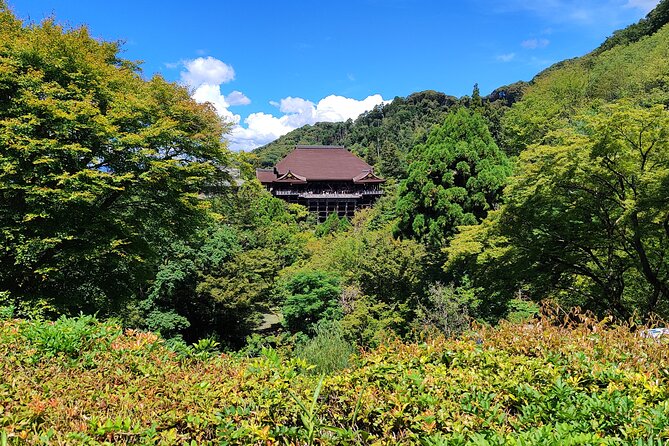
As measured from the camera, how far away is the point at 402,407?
1.74m

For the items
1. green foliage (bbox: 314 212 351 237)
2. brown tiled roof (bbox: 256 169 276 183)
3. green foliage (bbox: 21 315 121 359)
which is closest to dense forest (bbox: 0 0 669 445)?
green foliage (bbox: 21 315 121 359)

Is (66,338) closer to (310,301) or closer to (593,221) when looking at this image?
(593,221)

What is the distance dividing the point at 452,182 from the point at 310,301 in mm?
4945

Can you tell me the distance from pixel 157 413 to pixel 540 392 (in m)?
1.73

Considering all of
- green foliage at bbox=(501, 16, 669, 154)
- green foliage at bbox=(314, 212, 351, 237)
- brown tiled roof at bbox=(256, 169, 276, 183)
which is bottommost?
green foliage at bbox=(314, 212, 351, 237)

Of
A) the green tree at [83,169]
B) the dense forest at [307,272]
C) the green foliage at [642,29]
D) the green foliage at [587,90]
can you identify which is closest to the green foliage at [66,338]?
the dense forest at [307,272]

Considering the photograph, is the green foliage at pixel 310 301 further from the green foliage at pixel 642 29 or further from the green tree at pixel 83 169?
the green foliage at pixel 642 29

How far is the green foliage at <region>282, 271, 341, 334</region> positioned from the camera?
1060 centimetres

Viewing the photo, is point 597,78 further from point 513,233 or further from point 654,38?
point 513,233

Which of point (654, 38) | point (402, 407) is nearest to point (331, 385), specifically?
point (402, 407)

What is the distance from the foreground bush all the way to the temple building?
2580 cm

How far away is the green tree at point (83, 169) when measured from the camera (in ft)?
20.6

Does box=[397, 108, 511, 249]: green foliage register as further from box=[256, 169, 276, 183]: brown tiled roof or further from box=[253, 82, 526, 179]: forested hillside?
box=[253, 82, 526, 179]: forested hillside

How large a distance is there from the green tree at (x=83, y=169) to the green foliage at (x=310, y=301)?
350 centimetres
